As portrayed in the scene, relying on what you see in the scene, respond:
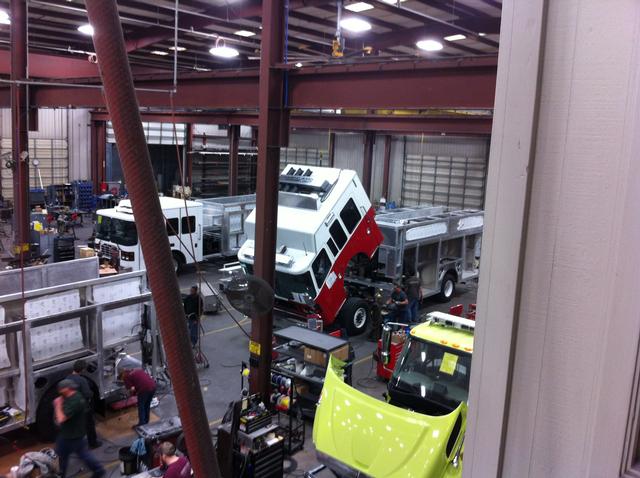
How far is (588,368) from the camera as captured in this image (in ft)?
5.65

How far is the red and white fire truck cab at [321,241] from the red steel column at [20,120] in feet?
19.4

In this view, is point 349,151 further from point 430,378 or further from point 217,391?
point 430,378

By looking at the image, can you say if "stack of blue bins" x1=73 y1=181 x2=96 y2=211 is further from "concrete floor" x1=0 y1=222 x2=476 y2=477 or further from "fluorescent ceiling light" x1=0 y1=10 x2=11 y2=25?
"concrete floor" x1=0 y1=222 x2=476 y2=477

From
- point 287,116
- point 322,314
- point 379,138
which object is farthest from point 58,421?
point 379,138

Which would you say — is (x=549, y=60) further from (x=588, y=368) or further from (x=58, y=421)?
(x=58, y=421)

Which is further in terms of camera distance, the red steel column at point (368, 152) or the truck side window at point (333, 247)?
the red steel column at point (368, 152)

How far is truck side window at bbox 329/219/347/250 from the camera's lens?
43.4ft

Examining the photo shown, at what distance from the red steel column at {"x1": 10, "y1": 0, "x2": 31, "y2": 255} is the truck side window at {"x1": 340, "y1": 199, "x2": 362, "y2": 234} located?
7.66m

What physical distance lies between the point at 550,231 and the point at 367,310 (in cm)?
1247

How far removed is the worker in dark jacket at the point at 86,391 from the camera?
7703mm

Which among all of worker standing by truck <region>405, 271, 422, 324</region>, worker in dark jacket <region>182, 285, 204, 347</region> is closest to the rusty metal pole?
worker in dark jacket <region>182, 285, 204, 347</region>

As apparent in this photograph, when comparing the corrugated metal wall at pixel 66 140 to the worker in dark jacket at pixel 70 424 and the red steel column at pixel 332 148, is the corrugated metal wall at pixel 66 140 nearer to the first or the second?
the red steel column at pixel 332 148

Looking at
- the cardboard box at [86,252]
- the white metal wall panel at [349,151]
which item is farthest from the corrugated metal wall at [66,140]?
the cardboard box at [86,252]

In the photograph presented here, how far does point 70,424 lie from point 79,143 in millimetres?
29181
